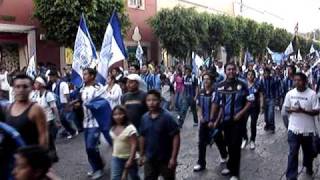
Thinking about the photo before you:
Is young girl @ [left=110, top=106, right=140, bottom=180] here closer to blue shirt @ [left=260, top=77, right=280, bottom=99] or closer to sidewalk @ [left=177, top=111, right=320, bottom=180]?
sidewalk @ [left=177, top=111, right=320, bottom=180]

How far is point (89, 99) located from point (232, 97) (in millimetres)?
2026

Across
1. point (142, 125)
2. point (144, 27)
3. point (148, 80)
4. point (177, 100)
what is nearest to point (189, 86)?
point (177, 100)

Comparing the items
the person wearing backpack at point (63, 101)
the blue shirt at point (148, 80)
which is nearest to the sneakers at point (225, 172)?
the person wearing backpack at point (63, 101)

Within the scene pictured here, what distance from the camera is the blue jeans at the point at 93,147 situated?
7809 millimetres

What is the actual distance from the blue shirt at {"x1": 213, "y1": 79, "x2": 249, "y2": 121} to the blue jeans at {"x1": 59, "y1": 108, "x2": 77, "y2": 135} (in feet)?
14.8

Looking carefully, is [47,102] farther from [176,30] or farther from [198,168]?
[176,30]

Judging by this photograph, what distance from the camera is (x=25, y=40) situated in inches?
966

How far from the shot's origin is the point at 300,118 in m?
7.13

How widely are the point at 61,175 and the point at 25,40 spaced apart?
17.2m

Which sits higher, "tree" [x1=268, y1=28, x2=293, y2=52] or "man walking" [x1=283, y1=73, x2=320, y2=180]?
"tree" [x1=268, y1=28, x2=293, y2=52]

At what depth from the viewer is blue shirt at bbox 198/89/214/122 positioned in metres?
8.43

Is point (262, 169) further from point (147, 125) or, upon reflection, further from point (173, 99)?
point (173, 99)

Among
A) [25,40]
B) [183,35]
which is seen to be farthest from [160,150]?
[183,35]

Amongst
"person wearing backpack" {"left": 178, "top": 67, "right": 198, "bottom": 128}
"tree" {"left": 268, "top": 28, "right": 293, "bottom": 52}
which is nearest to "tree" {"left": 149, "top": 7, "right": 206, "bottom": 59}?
"person wearing backpack" {"left": 178, "top": 67, "right": 198, "bottom": 128}
